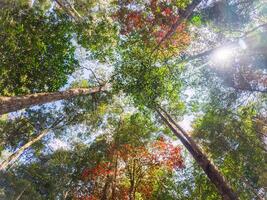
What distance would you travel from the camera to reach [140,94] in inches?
475

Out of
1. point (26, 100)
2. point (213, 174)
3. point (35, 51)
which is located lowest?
point (213, 174)

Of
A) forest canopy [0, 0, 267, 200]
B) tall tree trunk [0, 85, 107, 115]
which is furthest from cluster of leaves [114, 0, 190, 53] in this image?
tall tree trunk [0, 85, 107, 115]

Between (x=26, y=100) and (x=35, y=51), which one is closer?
(x=26, y=100)

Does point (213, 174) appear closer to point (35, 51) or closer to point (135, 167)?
point (135, 167)

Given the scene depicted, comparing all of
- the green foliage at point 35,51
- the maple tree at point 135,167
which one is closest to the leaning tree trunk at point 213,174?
the maple tree at point 135,167

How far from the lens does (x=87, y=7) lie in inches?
771

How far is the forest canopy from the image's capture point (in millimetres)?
12727

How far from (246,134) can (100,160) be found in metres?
11.5

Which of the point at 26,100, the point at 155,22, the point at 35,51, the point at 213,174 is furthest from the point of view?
the point at 155,22

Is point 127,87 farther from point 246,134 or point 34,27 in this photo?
point 246,134

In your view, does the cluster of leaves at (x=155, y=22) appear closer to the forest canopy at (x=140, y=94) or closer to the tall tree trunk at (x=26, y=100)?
the forest canopy at (x=140, y=94)

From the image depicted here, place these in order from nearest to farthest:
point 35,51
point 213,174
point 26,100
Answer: point 26,100, point 213,174, point 35,51

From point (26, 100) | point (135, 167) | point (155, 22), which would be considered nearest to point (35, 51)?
point (26, 100)

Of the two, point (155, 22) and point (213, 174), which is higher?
point (155, 22)
